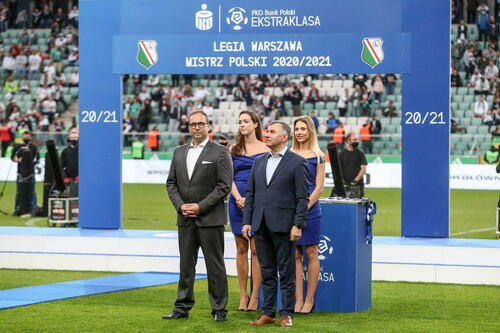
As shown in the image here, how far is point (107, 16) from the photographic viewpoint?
44.6 ft

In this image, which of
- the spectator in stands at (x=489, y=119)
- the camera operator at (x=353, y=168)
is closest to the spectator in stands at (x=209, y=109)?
the spectator in stands at (x=489, y=119)

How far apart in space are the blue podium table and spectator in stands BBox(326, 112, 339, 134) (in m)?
19.4

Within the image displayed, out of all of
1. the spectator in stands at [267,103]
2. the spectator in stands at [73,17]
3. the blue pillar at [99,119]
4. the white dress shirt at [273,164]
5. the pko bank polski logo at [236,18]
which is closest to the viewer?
the white dress shirt at [273,164]

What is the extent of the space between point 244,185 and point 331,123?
20.3 metres

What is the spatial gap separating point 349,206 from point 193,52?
4.57m

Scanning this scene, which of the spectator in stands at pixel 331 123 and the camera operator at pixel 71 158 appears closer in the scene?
the camera operator at pixel 71 158

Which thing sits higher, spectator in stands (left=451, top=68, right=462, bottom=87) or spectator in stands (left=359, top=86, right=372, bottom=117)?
spectator in stands (left=451, top=68, right=462, bottom=87)

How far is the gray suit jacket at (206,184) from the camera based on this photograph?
8656 mm

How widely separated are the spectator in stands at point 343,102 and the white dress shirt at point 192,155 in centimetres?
2197

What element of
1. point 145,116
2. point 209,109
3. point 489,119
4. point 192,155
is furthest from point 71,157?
point 489,119

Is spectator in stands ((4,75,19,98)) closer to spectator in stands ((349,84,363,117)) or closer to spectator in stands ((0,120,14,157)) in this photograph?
spectator in stands ((0,120,14,157))

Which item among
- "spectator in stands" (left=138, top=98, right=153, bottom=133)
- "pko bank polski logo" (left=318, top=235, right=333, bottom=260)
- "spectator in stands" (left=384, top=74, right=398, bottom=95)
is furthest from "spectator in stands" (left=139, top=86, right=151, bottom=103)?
"pko bank polski logo" (left=318, top=235, right=333, bottom=260)

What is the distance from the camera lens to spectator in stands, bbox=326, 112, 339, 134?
29.1 meters

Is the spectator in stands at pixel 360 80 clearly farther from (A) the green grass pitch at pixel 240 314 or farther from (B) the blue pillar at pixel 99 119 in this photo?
(A) the green grass pitch at pixel 240 314
